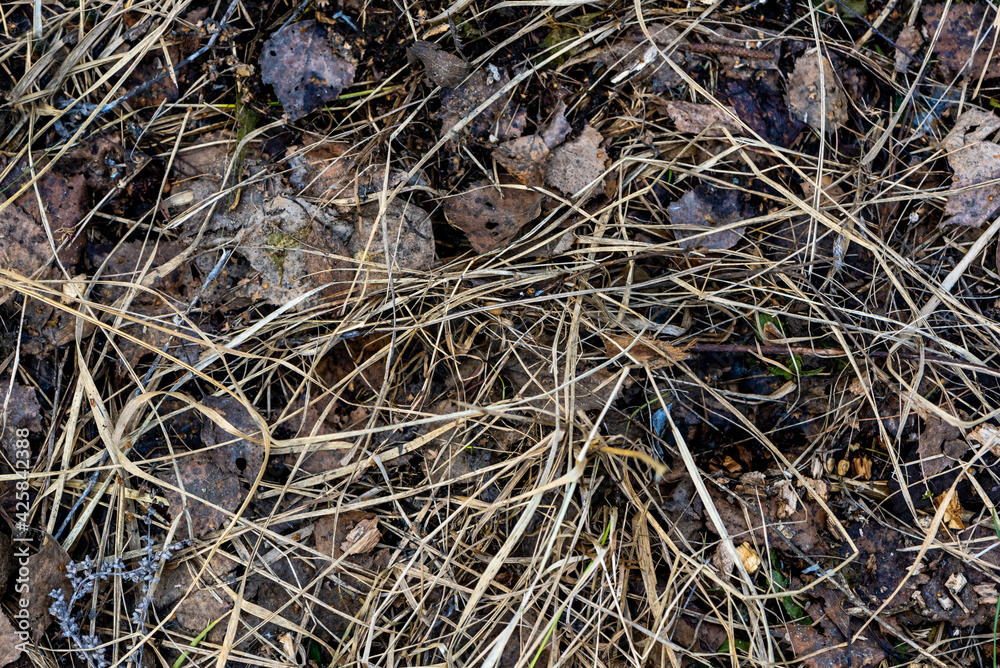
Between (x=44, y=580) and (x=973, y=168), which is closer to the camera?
(x=44, y=580)

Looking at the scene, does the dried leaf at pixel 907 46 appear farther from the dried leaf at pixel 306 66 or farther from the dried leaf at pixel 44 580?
the dried leaf at pixel 44 580

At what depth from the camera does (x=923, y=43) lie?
89.4 inches

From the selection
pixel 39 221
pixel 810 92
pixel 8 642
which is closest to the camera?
pixel 8 642

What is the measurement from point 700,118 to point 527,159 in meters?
0.66

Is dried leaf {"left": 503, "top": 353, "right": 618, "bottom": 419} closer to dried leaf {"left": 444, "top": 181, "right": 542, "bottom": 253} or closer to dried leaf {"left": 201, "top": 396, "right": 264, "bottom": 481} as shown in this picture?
dried leaf {"left": 444, "top": 181, "right": 542, "bottom": 253}

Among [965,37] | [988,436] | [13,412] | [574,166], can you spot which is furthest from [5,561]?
[965,37]

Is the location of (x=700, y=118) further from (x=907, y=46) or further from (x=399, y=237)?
(x=399, y=237)

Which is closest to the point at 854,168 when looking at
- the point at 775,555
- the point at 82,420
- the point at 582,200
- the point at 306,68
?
the point at 582,200

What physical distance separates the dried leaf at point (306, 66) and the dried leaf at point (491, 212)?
0.60 metres

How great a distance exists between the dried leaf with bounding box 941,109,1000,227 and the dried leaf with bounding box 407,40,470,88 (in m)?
1.83

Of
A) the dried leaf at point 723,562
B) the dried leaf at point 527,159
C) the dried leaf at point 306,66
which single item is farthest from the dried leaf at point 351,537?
the dried leaf at point 306,66

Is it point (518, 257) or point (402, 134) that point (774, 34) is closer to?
point (518, 257)

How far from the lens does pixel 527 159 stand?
2.17 m

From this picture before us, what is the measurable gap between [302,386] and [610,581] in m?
1.32
